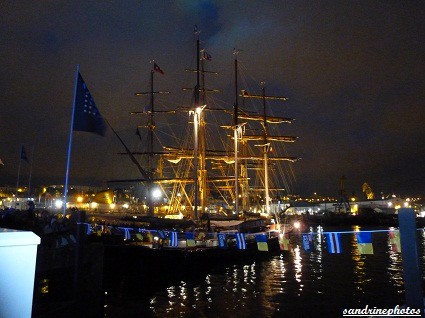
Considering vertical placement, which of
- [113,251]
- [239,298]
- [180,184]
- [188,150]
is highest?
[188,150]

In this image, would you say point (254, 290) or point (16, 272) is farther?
point (254, 290)

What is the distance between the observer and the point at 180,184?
230ft

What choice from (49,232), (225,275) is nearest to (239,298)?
(225,275)

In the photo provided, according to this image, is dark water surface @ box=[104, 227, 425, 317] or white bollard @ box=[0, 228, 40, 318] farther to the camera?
dark water surface @ box=[104, 227, 425, 317]

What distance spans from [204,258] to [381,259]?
1884 centimetres

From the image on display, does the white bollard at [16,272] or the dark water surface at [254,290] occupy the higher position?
the white bollard at [16,272]

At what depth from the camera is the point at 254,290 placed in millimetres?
19984

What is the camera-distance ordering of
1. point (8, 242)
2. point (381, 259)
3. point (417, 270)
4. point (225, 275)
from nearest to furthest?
point (8, 242) < point (417, 270) < point (225, 275) < point (381, 259)

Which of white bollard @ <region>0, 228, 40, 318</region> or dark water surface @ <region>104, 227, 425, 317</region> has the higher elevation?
white bollard @ <region>0, 228, 40, 318</region>

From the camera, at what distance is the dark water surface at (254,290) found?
15773 millimetres

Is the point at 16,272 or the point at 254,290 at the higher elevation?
the point at 16,272

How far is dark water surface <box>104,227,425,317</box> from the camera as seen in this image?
51.8 ft

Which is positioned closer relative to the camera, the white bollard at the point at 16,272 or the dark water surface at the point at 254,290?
the white bollard at the point at 16,272

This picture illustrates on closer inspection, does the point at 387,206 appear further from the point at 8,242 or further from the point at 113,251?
the point at 8,242
